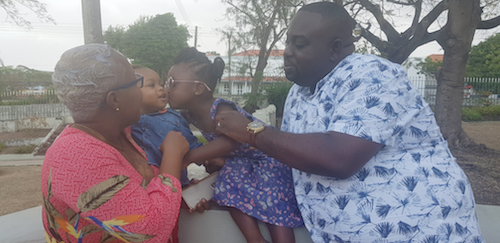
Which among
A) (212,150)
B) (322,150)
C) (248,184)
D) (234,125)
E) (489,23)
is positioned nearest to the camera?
(322,150)

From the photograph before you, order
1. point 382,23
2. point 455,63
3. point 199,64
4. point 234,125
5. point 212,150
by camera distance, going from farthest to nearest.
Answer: point 382,23 < point 455,63 < point 199,64 < point 212,150 < point 234,125

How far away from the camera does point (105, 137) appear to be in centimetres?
155

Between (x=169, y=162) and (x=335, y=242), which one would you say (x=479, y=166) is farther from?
(x=169, y=162)

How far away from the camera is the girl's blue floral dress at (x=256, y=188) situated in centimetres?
193

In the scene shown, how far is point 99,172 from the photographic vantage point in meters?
1.34

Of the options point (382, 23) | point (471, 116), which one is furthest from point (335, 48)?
point (471, 116)

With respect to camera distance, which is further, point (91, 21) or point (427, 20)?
point (427, 20)

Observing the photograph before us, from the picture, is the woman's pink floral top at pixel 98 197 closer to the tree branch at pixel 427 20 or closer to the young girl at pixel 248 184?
the young girl at pixel 248 184

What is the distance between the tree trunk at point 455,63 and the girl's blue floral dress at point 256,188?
671cm

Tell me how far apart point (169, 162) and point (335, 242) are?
85 cm

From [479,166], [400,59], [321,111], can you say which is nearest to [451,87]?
[400,59]

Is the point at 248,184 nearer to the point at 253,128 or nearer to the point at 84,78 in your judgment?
the point at 253,128

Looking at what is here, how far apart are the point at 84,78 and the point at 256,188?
3.42 feet

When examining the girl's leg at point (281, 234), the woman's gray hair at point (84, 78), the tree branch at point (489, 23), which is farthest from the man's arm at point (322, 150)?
the tree branch at point (489, 23)
